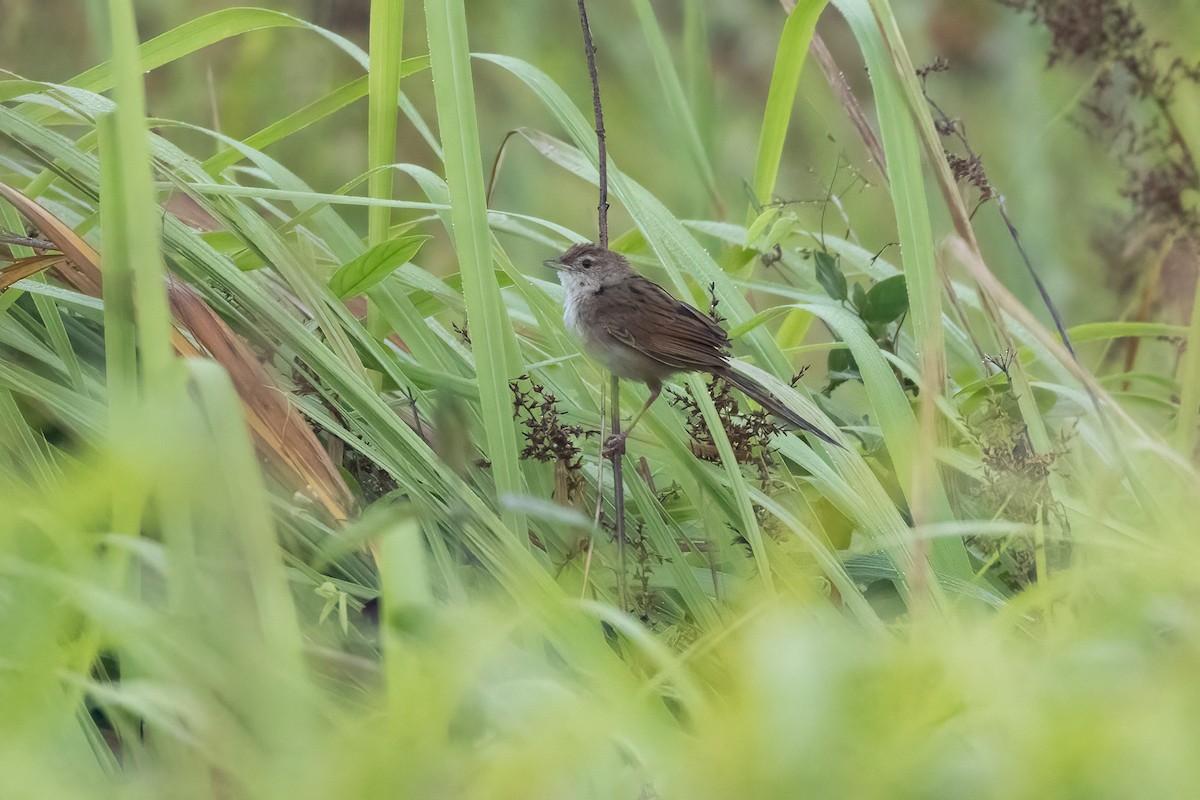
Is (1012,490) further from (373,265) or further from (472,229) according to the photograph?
(373,265)

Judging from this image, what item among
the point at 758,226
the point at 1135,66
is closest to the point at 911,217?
the point at 758,226

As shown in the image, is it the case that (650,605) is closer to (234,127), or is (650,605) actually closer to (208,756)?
(208,756)

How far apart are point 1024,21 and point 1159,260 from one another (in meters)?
2.01

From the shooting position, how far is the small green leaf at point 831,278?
2410 millimetres

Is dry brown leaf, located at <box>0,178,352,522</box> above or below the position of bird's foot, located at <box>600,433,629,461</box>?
above

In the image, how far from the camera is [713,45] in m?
5.54

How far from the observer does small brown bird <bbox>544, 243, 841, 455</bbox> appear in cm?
214

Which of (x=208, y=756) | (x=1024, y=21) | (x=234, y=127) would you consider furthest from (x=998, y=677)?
(x=1024, y=21)

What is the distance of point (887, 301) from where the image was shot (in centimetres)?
240

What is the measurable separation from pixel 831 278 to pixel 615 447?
28.9 inches

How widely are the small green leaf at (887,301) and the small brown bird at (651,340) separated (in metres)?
0.34

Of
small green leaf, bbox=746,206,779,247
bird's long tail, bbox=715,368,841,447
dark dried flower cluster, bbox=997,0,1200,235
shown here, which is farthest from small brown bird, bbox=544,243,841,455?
dark dried flower cluster, bbox=997,0,1200,235

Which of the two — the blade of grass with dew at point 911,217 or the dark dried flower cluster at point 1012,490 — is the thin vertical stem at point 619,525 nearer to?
the blade of grass with dew at point 911,217

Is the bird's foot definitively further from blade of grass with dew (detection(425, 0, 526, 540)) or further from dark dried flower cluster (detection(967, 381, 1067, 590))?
dark dried flower cluster (detection(967, 381, 1067, 590))
